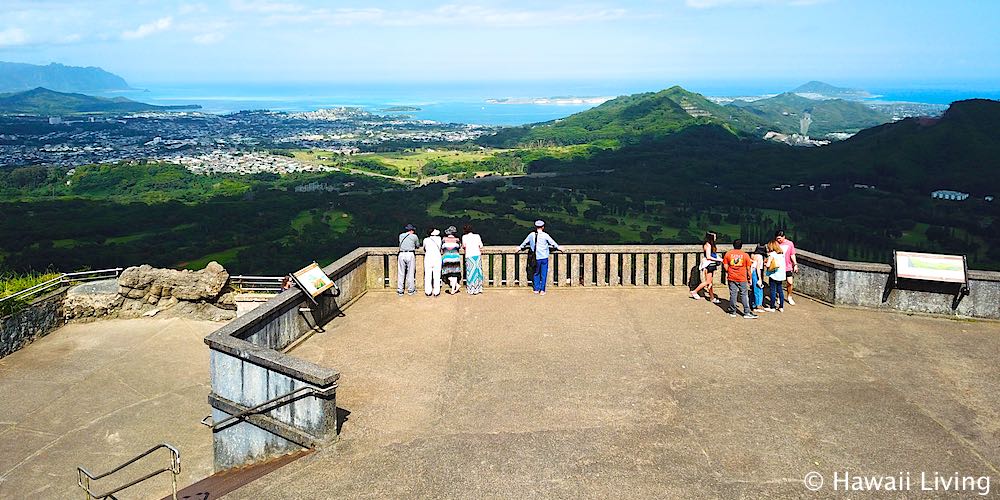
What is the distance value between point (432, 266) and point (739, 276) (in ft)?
16.3

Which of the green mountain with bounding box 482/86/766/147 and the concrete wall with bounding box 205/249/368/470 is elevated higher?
the green mountain with bounding box 482/86/766/147

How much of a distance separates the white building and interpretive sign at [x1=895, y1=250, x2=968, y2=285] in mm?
94537

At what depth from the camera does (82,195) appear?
90312 millimetres

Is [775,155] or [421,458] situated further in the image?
[775,155]

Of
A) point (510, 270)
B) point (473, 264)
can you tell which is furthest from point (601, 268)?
point (473, 264)

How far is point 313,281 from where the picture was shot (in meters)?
10.2

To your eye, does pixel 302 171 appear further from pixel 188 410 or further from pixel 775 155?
pixel 188 410

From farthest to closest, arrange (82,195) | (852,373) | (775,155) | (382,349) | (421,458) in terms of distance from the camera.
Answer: (775,155) < (82,195) < (382,349) < (852,373) < (421,458)

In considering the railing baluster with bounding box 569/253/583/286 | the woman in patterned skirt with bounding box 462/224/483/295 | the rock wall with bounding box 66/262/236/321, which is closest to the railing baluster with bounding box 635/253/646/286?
the railing baluster with bounding box 569/253/583/286

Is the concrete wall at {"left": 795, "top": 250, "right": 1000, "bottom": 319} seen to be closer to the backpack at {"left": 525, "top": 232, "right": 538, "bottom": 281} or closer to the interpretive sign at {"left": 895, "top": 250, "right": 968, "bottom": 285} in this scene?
the interpretive sign at {"left": 895, "top": 250, "right": 968, "bottom": 285}

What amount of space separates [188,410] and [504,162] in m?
121

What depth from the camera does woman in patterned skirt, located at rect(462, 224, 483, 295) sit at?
488 inches

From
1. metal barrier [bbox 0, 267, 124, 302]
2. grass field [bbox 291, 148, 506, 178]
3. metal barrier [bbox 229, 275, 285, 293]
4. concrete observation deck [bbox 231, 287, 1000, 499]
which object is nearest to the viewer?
concrete observation deck [bbox 231, 287, 1000, 499]

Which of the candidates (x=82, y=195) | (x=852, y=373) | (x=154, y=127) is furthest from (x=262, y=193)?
(x=154, y=127)
